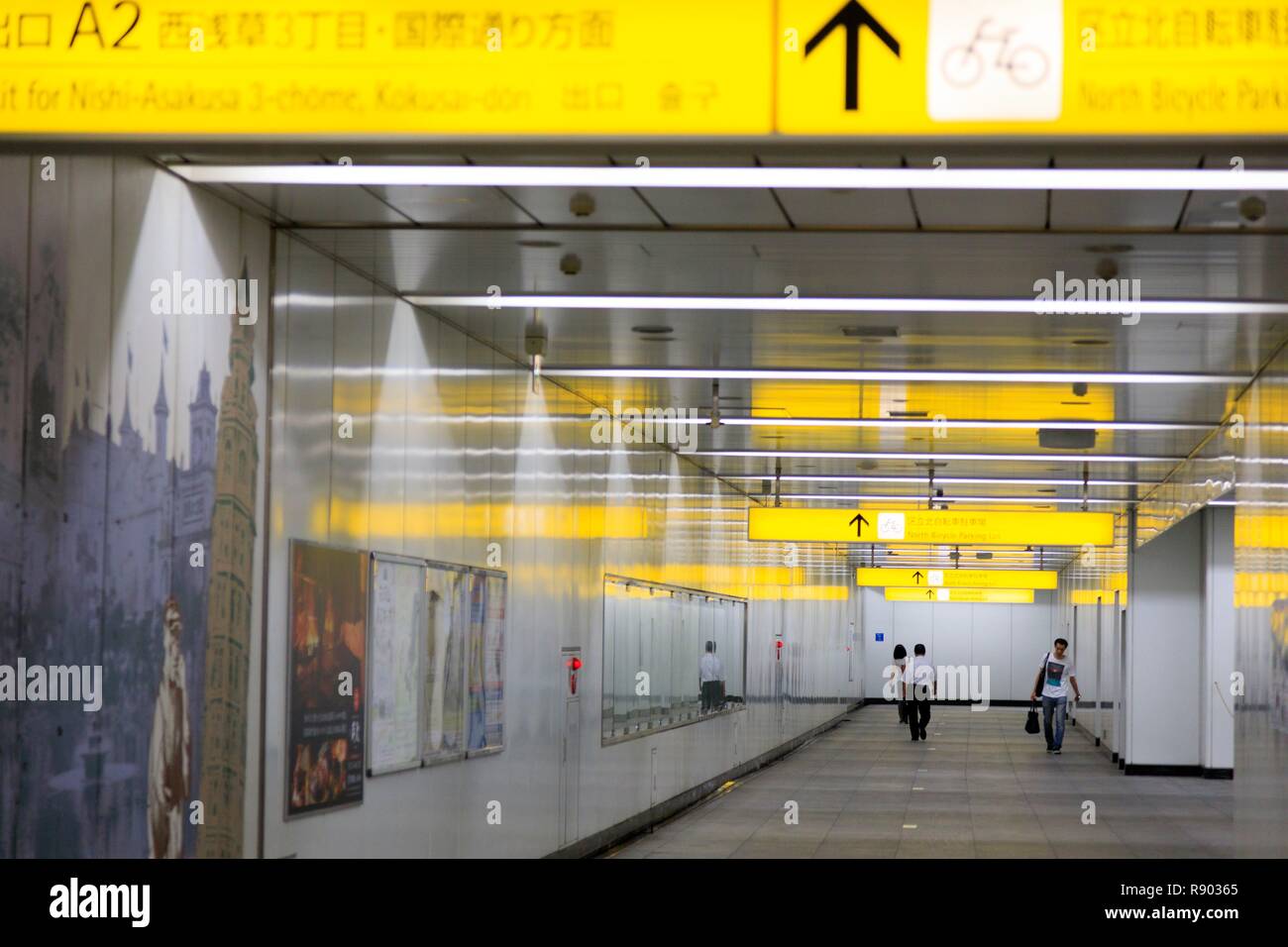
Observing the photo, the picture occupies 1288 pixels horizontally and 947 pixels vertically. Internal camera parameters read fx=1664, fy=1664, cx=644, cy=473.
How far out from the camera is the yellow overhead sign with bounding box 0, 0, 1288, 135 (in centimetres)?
470

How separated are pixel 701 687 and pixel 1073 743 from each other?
14.0 metres

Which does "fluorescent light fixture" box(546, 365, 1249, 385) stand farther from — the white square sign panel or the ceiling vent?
the white square sign panel

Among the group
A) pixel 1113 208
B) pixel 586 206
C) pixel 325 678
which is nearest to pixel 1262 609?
pixel 1113 208

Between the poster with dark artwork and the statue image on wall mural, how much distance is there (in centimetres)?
128

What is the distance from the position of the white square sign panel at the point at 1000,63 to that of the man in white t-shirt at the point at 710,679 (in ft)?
49.5

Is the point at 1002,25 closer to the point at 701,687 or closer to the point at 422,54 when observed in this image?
the point at 422,54

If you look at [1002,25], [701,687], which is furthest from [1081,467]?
[1002,25]

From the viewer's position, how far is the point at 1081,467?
1877 centimetres

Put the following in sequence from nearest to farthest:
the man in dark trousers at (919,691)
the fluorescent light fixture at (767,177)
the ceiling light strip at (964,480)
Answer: the fluorescent light fixture at (767,177) → the ceiling light strip at (964,480) → the man in dark trousers at (919,691)

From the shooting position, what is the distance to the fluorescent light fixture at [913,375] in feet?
39.7

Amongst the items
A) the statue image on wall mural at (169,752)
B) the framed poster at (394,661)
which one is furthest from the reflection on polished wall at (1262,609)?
the statue image on wall mural at (169,752)

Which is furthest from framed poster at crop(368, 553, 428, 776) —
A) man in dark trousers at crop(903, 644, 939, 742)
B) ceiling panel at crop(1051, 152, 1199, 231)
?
man in dark trousers at crop(903, 644, 939, 742)

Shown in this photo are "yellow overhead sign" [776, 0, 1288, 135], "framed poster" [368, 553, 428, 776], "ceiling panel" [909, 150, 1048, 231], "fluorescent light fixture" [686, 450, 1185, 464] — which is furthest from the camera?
"fluorescent light fixture" [686, 450, 1185, 464]

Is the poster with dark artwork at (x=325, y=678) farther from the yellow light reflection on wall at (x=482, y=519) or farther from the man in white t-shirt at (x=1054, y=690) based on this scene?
the man in white t-shirt at (x=1054, y=690)
